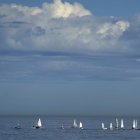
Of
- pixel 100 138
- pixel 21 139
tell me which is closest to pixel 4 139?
pixel 21 139

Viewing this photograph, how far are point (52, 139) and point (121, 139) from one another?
1772cm

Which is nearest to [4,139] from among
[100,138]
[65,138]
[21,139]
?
[21,139]

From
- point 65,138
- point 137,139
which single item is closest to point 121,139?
point 137,139

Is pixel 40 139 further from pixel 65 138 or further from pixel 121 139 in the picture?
pixel 121 139

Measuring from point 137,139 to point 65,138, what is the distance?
18598mm

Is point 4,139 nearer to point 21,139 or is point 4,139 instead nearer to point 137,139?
point 21,139

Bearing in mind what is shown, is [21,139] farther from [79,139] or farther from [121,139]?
[121,139]

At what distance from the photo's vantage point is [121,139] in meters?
151

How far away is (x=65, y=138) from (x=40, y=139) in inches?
256

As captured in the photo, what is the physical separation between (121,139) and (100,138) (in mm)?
7176

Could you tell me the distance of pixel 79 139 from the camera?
151 m

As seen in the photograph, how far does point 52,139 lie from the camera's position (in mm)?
150875

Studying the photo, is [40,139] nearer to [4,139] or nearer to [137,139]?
[4,139]

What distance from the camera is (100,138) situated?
512 feet
